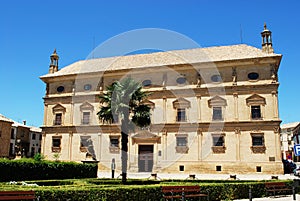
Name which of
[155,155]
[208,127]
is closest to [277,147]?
[208,127]

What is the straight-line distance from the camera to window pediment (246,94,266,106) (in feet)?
104

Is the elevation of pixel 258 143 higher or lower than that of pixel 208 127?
lower

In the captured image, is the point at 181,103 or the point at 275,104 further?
the point at 181,103

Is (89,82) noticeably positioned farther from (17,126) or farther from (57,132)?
(17,126)

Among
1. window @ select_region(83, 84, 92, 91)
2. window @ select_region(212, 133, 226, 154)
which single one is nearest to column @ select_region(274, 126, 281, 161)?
window @ select_region(212, 133, 226, 154)

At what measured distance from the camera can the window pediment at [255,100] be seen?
104ft

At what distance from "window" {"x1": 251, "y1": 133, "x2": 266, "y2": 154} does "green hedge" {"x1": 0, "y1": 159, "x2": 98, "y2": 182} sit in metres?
16.5

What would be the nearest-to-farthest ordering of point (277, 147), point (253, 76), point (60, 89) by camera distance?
point (277, 147) → point (253, 76) → point (60, 89)

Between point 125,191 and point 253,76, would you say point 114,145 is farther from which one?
point 125,191

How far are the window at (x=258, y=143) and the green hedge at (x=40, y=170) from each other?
54.2ft

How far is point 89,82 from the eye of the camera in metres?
38.7

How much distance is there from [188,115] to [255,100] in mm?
7411

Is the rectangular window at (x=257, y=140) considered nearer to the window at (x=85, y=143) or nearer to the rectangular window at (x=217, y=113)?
the rectangular window at (x=217, y=113)

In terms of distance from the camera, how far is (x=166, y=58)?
37531mm
